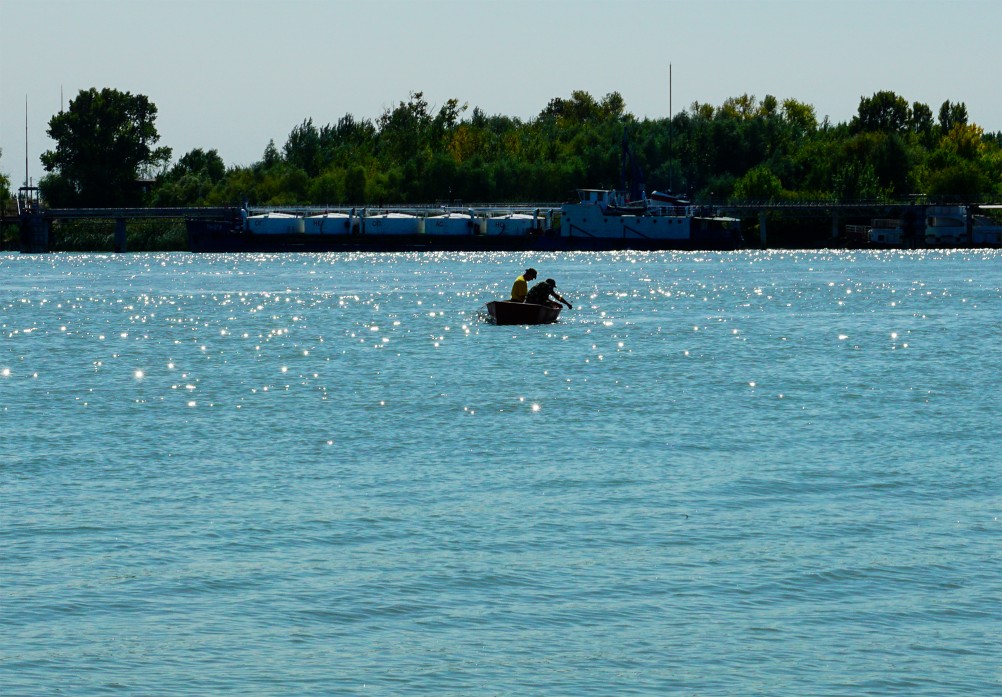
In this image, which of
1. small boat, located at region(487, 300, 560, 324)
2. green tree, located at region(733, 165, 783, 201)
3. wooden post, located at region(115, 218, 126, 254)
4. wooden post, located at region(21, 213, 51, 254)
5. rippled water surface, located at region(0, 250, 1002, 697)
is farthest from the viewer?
wooden post, located at region(115, 218, 126, 254)

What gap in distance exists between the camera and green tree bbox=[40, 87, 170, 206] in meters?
196

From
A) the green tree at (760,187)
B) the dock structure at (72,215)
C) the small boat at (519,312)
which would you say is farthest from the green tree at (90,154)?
the small boat at (519,312)

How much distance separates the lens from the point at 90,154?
197375mm

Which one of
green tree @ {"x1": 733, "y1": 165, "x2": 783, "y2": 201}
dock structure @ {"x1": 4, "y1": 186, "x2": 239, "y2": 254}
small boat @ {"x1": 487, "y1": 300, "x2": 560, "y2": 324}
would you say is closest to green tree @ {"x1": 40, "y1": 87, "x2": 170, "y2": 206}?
dock structure @ {"x1": 4, "y1": 186, "x2": 239, "y2": 254}

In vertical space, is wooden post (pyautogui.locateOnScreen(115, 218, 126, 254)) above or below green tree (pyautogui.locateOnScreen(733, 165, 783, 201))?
below

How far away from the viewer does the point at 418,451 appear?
2955cm

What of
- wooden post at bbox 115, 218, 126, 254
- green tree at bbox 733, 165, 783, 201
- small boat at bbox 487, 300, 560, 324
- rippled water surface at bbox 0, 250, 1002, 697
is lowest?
rippled water surface at bbox 0, 250, 1002, 697

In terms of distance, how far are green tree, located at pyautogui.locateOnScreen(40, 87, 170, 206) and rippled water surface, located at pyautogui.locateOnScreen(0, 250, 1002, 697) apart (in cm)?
14726

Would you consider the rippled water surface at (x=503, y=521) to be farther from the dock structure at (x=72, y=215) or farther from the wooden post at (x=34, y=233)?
the wooden post at (x=34, y=233)

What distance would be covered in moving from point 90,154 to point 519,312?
473ft

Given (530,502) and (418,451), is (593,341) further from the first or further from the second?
(530,502)

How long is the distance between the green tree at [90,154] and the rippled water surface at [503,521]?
147 metres

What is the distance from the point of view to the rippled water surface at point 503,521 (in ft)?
52.2

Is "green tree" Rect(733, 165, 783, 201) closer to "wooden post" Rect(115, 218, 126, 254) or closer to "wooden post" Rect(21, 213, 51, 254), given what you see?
"wooden post" Rect(115, 218, 126, 254)
